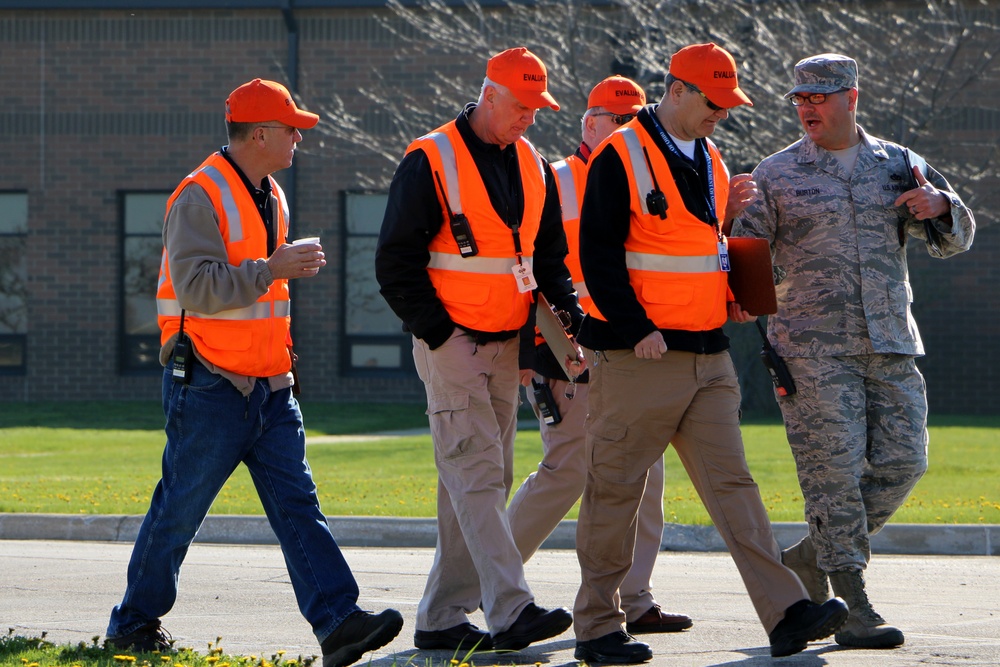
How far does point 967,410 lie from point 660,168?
1597 cm

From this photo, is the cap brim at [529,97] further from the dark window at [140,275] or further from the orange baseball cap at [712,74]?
the dark window at [140,275]

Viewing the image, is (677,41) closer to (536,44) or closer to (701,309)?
(536,44)

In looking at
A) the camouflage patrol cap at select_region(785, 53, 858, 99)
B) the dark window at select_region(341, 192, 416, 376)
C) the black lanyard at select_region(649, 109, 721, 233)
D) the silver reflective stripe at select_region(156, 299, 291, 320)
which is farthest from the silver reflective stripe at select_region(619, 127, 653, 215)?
the dark window at select_region(341, 192, 416, 376)

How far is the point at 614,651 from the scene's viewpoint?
18.1ft

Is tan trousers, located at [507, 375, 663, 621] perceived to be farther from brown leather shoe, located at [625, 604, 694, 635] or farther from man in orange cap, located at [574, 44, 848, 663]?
man in orange cap, located at [574, 44, 848, 663]

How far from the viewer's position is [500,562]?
547 cm

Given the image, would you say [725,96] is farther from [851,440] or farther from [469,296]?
[851,440]

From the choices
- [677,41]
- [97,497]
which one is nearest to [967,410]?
[677,41]

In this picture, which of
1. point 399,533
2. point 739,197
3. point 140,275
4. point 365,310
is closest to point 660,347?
point 739,197

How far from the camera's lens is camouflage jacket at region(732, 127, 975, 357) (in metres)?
6.02

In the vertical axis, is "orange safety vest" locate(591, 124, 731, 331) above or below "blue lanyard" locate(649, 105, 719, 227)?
below

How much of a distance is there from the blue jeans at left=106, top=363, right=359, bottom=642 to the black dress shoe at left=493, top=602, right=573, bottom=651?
0.56 m

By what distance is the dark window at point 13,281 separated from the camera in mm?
21969

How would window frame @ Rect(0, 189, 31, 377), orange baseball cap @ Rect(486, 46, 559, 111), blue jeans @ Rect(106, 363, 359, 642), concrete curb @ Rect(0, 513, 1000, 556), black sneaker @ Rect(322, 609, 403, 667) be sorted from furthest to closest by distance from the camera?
window frame @ Rect(0, 189, 31, 377) → concrete curb @ Rect(0, 513, 1000, 556) → orange baseball cap @ Rect(486, 46, 559, 111) → blue jeans @ Rect(106, 363, 359, 642) → black sneaker @ Rect(322, 609, 403, 667)
